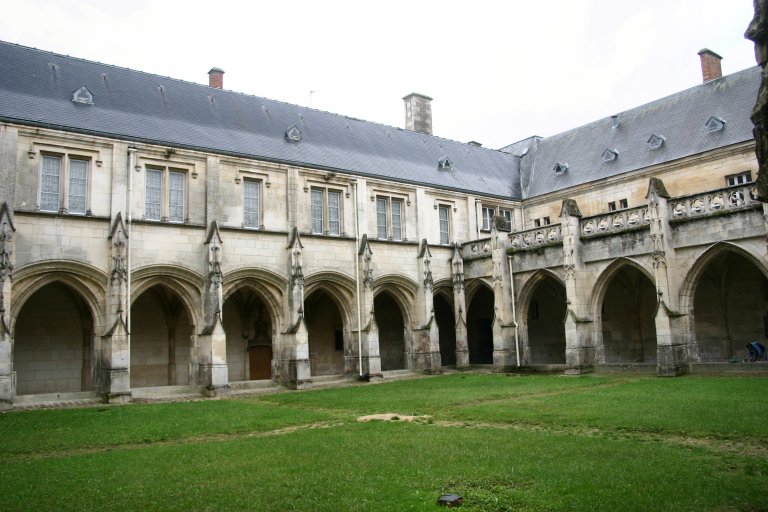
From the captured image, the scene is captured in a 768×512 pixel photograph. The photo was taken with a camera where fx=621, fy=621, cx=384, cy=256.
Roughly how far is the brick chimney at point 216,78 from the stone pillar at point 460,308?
12508 mm

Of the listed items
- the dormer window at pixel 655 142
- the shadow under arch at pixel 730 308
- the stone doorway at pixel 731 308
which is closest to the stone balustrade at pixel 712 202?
the shadow under arch at pixel 730 308

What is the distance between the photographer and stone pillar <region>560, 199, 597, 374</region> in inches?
880

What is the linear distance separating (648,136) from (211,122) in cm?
1856

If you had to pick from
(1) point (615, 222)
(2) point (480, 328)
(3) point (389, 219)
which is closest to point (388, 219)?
(3) point (389, 219)

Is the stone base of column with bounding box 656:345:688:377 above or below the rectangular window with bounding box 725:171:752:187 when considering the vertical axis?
below

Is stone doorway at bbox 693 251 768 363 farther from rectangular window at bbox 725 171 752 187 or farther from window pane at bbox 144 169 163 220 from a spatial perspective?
window pane at bbox 144 169 163 220

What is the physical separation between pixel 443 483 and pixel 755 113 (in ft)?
15.8

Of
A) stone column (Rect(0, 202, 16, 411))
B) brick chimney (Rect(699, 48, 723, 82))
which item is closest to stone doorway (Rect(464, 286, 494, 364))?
brick chimney (Rect(699, 48, 723, 82))

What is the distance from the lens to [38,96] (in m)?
20.0

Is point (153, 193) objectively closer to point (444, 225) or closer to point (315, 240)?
point (315, 240)

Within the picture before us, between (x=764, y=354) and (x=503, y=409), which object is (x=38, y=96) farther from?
(x=764, y=354)

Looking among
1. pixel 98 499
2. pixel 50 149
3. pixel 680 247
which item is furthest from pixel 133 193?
pixel 680 247

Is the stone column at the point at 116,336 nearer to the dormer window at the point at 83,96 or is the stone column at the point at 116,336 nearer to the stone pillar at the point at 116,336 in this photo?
the stone pillar at the point at 116,336

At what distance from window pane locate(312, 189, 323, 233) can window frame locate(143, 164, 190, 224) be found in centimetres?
510
